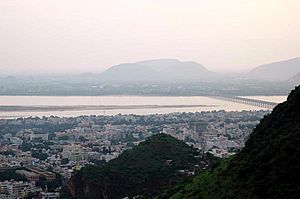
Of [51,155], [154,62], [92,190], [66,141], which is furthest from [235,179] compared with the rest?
[154,62]

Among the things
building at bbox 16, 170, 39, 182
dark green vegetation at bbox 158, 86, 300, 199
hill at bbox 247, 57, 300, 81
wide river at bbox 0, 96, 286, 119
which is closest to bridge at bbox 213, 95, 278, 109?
wide river at bbox 0, 96, 286, 119

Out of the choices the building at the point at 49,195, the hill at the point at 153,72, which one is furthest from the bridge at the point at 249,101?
the hill at the point at 153,72

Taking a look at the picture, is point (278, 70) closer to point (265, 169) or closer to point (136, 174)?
point (136, 174)

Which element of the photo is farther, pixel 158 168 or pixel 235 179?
pixel 158 168

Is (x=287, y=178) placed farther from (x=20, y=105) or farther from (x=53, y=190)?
(x=20, y=105)

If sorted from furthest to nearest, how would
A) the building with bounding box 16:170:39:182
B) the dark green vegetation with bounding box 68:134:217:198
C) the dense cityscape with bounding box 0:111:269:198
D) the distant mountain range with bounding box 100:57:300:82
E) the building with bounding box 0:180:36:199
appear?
the distant mountain range with bounding box 100:57:300:82, the dense cityscape with bounding box 0:111:269:198, the building with bounding box 16:170:39:182, the building with bounding box 0:180:36:199, the dark green vegetation with bounding box 68:134:217:198

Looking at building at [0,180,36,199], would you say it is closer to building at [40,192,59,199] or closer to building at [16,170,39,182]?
building at [40,192,59,199]

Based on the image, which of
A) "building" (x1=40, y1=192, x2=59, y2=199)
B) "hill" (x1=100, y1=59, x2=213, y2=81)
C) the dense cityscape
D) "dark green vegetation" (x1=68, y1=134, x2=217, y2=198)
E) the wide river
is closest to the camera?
"dark green vegetation" (x1=68, y1=134, x2=217, y2=198)

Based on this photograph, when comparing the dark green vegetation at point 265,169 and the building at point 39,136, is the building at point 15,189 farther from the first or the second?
the building at point 39,136
